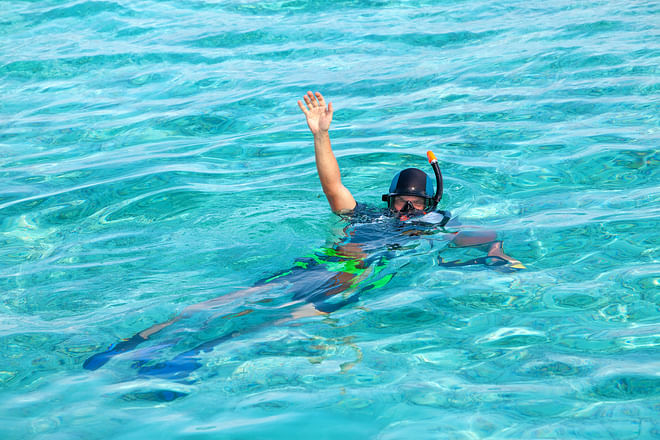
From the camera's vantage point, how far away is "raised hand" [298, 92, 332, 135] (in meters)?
5.49

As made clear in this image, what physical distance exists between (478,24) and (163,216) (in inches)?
329

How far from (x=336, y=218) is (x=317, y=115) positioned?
3.19 ft

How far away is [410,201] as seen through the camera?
583 cm

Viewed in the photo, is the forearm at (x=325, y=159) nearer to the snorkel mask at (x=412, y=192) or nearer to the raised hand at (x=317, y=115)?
the raised hand at (x=317, y=115)

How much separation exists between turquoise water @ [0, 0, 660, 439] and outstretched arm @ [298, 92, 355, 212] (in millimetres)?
379

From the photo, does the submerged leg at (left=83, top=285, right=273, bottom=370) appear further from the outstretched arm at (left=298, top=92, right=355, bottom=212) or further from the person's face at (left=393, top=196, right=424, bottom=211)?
the person's face at (left=393, top=196, right=424, bottom=211)

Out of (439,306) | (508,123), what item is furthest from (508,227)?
(508,123)

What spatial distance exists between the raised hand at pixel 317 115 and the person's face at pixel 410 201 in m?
0.93

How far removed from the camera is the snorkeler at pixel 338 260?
4297mm

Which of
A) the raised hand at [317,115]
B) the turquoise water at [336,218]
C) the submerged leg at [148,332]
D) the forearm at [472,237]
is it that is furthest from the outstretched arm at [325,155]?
the submerged leg at [148,332]

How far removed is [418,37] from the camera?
12.1 metres

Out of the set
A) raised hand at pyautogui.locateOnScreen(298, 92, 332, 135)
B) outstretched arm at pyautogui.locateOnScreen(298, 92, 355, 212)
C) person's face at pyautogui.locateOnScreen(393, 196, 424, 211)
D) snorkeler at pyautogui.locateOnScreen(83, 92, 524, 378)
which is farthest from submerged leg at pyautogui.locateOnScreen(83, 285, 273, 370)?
person's face at pyautogui.locateOnScreen(393, 196, 424, 211)

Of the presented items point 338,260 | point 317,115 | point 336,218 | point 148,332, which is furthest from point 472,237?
point 148,332

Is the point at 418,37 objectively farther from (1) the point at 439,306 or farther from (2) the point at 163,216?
(1) the point at 439,306
